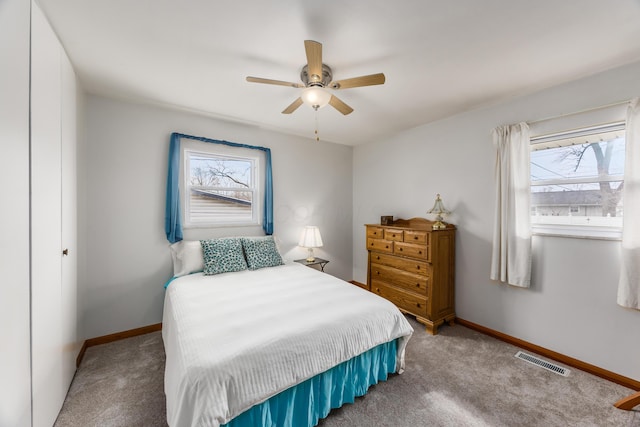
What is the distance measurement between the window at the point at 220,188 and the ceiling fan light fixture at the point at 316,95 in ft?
5.81

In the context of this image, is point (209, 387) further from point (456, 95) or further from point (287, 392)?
point (456, 95)

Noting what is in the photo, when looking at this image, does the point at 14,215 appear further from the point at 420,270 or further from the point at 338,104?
the point at 420,270

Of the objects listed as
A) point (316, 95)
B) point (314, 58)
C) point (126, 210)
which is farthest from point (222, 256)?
point (314, 58)

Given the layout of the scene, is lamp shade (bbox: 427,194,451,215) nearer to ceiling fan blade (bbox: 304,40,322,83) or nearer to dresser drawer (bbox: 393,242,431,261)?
dresser drawer (bbox: 393,242,431,261)

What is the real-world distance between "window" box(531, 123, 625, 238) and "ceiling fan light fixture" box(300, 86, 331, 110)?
219 cm

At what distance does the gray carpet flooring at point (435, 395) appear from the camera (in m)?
1.62

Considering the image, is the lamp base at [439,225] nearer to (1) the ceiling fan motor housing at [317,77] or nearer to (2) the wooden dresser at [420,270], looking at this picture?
(2) the wooden dresser at [420,270]

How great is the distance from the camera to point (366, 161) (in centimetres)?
429

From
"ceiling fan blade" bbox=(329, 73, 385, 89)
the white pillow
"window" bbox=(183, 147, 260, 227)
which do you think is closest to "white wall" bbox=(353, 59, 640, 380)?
"ceiling fan blade" bbox=(329, 73, 385, 89)

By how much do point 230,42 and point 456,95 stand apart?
2191 millimetres

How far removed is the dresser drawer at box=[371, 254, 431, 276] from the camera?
2859 millimetres

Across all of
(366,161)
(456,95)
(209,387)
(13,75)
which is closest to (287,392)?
(209,387)

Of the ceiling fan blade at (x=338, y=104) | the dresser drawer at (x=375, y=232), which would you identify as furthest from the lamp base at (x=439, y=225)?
the ceiling fan blade at (x=338, y=104)

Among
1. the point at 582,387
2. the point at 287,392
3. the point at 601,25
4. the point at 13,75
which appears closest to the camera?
the point at 13,75
